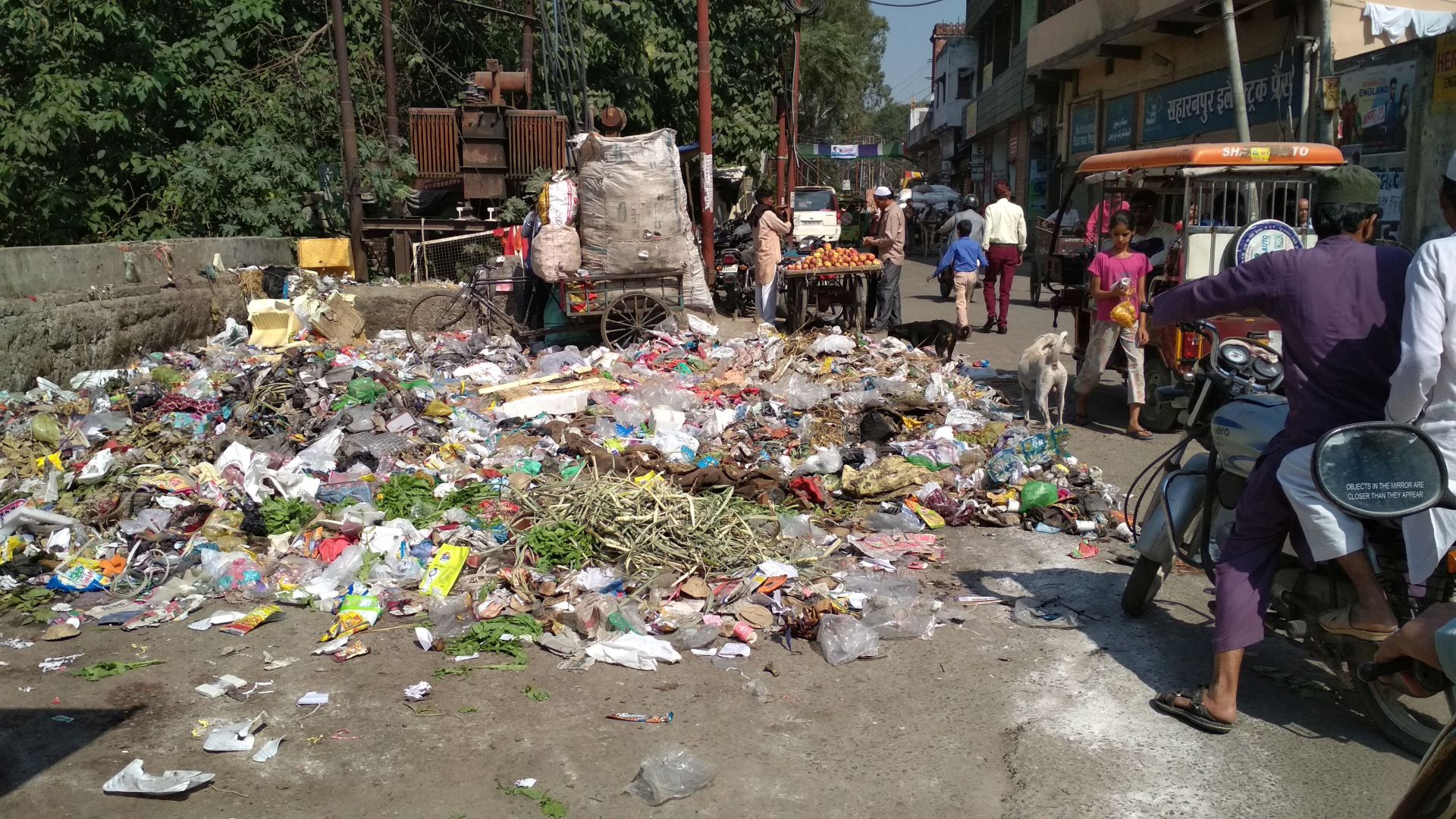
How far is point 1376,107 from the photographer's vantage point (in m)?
13.2

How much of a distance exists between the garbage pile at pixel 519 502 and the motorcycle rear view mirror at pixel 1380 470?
71.9 inches

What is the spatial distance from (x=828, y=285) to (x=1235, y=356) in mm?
8416

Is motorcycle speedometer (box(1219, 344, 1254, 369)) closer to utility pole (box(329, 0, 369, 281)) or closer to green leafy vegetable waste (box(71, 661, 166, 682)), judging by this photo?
green leafy vegetable waste (box(71, 661, 166, 682))

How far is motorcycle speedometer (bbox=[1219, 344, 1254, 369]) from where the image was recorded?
4.10 m

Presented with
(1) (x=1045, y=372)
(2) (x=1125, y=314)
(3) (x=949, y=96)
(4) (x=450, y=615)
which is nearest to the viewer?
(4) (x=450, y=615)

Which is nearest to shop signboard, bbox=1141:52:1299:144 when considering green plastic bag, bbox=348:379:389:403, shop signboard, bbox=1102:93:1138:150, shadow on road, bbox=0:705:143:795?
shop signboard, bbox=1102:93:1138:150

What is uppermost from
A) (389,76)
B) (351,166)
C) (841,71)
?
(841,71)

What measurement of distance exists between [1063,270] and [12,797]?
1193 centimetres

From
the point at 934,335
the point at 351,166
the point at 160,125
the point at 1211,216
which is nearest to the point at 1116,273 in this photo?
the point at 1211,216

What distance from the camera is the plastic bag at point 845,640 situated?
14.3ft

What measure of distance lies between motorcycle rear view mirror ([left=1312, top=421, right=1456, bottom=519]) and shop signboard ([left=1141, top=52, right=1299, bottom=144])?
1396 centimetres

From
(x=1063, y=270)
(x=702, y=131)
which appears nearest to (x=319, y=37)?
(x=702, y=131)

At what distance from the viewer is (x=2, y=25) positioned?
1380 cm

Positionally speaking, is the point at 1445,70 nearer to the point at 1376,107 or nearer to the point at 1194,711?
the point at 1376,107
